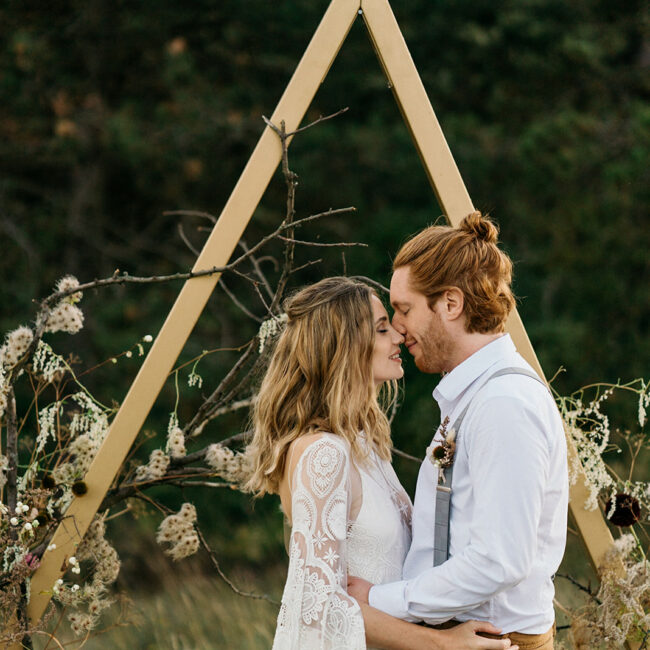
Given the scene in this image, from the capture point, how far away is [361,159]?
8.73m

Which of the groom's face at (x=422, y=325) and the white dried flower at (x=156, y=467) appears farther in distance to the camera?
the white dried flower at (x=156, y=467)

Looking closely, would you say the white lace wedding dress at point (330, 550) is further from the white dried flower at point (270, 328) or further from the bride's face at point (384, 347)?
the white dried flower at point (270, 328)

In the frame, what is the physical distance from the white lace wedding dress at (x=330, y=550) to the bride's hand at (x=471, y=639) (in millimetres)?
234

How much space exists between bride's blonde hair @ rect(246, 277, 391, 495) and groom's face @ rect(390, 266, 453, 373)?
18cm

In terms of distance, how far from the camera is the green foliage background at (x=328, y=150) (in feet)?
28.2

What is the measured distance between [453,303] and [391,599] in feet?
2.75

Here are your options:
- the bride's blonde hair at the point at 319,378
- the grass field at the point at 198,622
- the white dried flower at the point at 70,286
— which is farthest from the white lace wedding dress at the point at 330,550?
the grass field at the point at 198,622

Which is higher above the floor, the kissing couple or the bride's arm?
the kissing couple

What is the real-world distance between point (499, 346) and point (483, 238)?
13.1 inches

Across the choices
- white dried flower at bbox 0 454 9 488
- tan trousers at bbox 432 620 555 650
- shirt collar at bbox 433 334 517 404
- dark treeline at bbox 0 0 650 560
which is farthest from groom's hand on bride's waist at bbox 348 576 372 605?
dark treeline at bbox 0 0 650 560

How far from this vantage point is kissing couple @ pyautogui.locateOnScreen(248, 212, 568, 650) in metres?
2.18

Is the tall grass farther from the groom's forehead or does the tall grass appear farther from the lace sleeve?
the groom's forehead

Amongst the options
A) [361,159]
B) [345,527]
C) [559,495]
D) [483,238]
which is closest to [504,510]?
[559,495]

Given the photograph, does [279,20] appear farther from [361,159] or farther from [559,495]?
[559,495]
